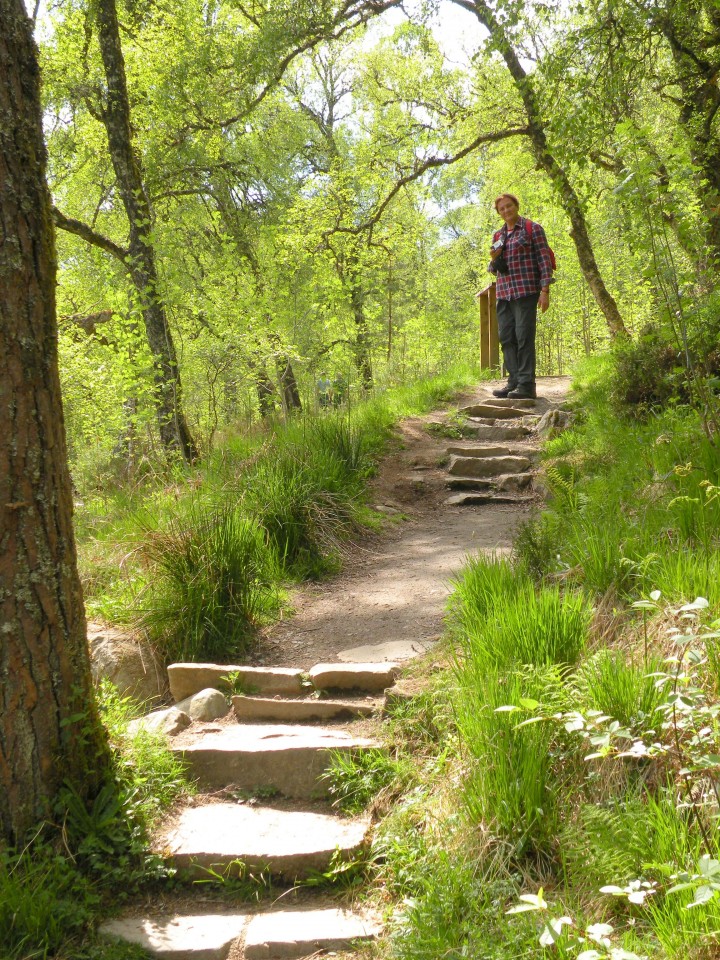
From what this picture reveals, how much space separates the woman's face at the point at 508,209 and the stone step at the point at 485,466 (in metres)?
2.88

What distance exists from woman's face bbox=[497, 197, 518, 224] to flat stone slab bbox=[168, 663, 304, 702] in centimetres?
636

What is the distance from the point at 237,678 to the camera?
3934mm

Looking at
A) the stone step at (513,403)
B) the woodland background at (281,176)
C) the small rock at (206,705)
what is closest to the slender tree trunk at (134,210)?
the woodland background at (281,176)

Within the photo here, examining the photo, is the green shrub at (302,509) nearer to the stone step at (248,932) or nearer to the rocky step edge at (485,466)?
the rocky step edge at (485,466)

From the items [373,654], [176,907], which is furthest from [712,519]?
[176,907]

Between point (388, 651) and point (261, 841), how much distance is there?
52.3 inches

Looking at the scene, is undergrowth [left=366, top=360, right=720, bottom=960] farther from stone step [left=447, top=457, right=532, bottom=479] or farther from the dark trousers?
the dark trousers

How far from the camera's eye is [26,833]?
108 inches

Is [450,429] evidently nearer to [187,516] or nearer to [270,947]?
[187,516]

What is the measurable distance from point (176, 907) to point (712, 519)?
8.97 ft

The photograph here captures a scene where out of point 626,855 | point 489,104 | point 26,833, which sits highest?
point 489,104

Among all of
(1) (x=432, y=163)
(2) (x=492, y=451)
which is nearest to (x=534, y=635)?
(2) (x=492, y=451)

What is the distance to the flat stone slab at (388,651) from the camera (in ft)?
13.0

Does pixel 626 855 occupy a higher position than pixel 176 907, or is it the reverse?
pixel 626 855
